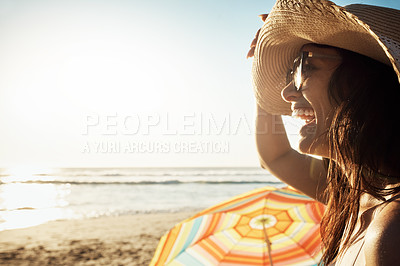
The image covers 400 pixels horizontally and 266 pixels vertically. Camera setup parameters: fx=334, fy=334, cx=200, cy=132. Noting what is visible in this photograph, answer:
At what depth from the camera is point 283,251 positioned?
9.71ft

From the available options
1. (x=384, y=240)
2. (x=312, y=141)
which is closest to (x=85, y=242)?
(x=312, y=141)

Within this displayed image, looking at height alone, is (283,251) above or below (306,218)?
below

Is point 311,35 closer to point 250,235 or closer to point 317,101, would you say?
point 317,101

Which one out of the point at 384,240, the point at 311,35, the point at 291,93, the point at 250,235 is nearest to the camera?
the point at 384,240

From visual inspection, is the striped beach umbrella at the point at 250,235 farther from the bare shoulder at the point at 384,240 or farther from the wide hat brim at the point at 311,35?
the bare shoulder at the point at 384,240

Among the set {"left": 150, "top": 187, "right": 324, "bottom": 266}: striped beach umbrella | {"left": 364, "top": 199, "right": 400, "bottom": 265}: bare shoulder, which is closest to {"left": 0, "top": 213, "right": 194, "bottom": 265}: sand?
{"left": 150, "top": 187, "right": 324, "bottom": 266}: striped beach umbrella

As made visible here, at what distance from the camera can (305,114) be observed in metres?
1.69

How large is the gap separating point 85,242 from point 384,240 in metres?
8.90

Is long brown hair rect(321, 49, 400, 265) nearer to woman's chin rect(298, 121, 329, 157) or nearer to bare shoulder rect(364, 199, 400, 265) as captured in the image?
woman's chin rect(298, 121, 329, 157)

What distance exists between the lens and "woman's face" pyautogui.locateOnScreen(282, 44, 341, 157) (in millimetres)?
1512

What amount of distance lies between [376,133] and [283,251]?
1960mm

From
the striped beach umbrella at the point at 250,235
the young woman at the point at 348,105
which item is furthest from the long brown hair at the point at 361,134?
the striped beach umbrella at the point at 250,235

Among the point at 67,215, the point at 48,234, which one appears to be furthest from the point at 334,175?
the point at 67,215

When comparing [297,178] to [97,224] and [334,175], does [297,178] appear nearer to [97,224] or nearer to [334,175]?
[334,175]
